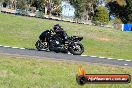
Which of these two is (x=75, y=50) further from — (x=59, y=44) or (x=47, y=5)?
(x=47, y=5)

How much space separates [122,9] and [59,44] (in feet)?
272

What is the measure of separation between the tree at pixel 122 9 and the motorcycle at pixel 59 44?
75012mm

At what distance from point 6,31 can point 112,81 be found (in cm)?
3079

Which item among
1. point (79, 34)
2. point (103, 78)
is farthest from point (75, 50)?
point (79, 34)

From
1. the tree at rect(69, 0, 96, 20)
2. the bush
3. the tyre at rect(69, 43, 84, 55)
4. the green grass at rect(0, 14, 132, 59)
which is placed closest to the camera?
the tyre at rect(69, 43, 84, 55)

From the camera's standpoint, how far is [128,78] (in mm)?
6391

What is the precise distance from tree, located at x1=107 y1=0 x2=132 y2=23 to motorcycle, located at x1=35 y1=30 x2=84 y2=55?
246 feet

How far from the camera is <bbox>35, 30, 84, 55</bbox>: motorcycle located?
22688 mm

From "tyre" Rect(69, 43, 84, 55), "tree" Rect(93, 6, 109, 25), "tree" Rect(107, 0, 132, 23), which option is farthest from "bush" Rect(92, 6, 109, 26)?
"tyre" Rect(69, 43, 84, 55)

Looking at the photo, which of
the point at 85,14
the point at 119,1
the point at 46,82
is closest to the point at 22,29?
the point at 46,82

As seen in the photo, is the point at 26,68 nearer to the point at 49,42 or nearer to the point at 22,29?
the point at 49,42

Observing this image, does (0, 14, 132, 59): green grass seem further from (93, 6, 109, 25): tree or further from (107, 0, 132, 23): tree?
(107, 0, 132, 23): tree

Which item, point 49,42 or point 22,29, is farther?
point 22,29

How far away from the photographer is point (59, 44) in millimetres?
22922
